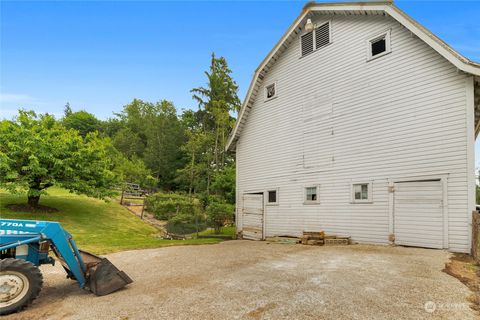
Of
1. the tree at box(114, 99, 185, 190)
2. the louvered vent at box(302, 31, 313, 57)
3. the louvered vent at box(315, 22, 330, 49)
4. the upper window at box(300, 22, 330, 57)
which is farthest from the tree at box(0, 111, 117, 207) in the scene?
the tree at box(114, 99, 185, 190)

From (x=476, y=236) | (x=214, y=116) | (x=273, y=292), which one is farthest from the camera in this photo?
(x=214, y=116)

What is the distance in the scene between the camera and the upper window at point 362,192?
1155cm

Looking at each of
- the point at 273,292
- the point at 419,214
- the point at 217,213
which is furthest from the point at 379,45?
the point at 217,213

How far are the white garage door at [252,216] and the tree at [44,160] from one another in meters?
9.76

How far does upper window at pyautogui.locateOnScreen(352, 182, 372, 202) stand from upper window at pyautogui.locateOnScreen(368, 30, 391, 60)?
532 centimetres

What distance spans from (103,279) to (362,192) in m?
9.96

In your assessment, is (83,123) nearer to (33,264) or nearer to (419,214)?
(33,264)

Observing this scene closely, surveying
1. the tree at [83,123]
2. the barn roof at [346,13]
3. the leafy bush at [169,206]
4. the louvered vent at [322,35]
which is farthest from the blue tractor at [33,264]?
the tree at [83,123]

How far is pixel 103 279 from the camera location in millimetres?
5539

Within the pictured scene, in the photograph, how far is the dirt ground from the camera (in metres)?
4.39

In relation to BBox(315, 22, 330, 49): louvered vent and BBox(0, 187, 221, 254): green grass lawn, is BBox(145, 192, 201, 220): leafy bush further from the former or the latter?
BBox(315, 22, 330, 49): louvered vent

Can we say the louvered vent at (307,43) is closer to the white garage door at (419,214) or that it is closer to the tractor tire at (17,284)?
the white garage door at (419,214)

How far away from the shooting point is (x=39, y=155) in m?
17.1

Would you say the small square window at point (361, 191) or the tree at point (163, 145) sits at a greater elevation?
the tree at point (163, 145)
